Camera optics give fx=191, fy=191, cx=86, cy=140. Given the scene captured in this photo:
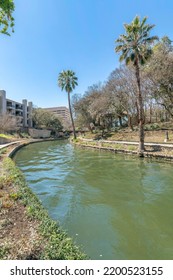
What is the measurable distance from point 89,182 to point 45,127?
226 ft

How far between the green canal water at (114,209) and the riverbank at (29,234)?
89 cm

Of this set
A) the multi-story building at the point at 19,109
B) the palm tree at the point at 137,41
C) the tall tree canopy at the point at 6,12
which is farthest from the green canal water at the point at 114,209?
the multi-story building at the point at 19,109

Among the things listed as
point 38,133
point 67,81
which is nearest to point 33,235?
point 67,81

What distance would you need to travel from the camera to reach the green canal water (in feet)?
16.0

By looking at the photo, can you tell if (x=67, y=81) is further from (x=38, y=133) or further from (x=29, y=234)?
(x=29, y=234)

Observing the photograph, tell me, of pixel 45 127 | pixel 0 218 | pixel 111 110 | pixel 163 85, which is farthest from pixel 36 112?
pixel 0 218

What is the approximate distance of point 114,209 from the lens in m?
7.29

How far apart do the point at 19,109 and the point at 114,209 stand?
76229mm

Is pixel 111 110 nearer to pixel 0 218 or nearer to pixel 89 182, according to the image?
pixel 89 182

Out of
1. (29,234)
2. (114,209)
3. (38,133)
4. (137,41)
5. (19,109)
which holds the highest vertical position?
(19,109)

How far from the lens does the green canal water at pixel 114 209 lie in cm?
488

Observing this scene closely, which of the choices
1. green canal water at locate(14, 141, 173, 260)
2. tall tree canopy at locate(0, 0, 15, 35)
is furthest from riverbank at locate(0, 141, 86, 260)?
tall tree canopy at locate(0, 0, 15, 35)

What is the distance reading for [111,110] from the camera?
1630 inches

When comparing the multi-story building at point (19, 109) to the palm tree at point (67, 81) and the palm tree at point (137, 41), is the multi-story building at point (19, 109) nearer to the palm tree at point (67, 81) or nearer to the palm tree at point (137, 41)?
the palm tree at point (67, 81)
